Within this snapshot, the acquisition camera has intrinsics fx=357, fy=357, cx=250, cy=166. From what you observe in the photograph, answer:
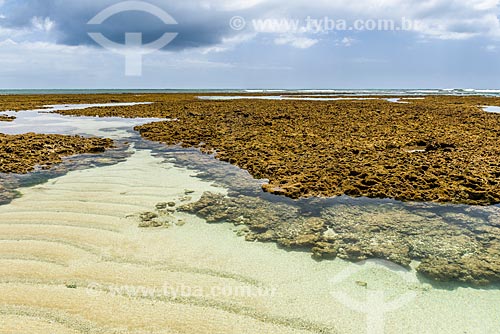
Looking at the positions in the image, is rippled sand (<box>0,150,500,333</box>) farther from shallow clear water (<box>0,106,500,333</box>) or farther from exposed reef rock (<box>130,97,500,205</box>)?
exposed reef rock (<box>130,97,500,205</box>)

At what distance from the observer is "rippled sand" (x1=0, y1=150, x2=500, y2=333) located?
420cm

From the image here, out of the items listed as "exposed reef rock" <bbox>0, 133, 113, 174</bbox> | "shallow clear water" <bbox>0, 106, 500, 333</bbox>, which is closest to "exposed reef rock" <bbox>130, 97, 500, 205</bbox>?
"shallow clear water" <bbox>0, 106, 500, 333</bbox>

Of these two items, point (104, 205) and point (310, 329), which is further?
point (104, 205)

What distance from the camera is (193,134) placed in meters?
18.9

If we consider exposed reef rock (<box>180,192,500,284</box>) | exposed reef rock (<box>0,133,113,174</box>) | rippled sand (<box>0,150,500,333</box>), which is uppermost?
exposed reef rock (<box>0,133,113,174</box>)

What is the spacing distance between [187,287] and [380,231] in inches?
152

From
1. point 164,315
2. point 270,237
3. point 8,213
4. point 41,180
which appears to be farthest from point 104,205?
point 164,315

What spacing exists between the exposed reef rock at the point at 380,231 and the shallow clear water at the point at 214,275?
0.39ft

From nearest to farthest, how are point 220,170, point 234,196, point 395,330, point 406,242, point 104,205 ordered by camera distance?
point 395,330
point 406,242
point 104,205
point 234,196
point 220,170

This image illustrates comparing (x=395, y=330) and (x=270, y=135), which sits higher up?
(x=270, y=135)

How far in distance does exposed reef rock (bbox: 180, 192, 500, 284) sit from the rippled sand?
1.21 ft

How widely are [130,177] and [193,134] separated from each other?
8.19 metres

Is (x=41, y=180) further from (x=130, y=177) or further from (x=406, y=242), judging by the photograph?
(x=406, y=242)

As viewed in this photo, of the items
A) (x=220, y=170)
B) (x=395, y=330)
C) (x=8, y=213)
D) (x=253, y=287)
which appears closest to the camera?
(x=395, y=330)
